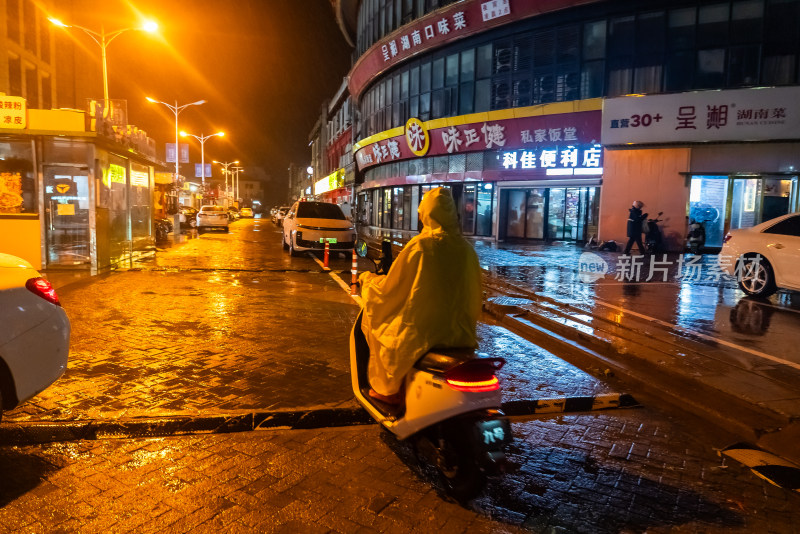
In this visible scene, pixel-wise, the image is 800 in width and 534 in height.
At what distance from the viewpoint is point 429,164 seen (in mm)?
30062

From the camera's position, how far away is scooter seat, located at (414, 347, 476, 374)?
3.35m

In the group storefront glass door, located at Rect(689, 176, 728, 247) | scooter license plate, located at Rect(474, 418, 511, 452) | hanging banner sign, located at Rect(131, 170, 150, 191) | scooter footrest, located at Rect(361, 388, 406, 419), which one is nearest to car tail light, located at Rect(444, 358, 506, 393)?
scooter license plate, located at Rect(474, 418, 511, 452)

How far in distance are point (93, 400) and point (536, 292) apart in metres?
8.22

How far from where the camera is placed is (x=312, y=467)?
3963mm

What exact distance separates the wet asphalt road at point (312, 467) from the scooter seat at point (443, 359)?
2.77 ft

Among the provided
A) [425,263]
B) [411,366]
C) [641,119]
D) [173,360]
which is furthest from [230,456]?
[641,119]

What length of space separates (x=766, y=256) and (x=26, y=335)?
1123 centimetres

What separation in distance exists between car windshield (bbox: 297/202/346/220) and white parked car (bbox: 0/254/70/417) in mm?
13752

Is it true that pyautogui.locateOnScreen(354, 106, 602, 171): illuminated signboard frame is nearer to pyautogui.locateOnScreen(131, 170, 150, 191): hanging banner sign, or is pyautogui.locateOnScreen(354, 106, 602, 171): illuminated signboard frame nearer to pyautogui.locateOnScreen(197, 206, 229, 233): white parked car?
pyautogui.locateOnScreen(197, 206, 229, 233): white parked car

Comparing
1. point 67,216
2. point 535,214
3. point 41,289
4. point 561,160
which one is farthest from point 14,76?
point 41,289

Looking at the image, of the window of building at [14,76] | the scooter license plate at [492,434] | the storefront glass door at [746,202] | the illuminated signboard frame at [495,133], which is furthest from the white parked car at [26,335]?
the window of building at [14,76]

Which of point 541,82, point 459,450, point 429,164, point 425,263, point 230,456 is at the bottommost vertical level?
point 230,456

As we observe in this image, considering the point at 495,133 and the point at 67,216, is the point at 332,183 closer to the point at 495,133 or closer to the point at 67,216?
the point at 495,133

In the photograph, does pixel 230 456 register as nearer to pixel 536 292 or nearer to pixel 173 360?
pixel 173 360
